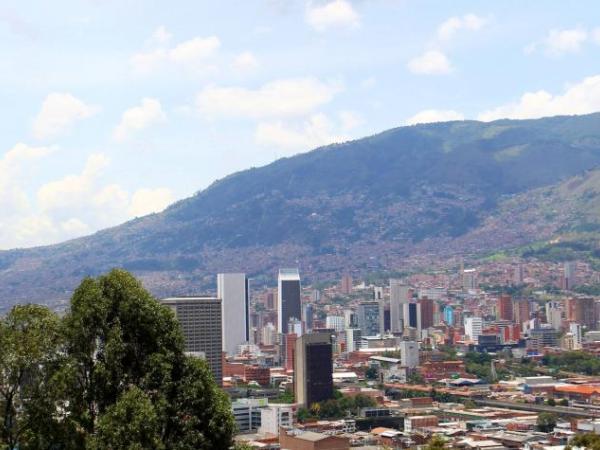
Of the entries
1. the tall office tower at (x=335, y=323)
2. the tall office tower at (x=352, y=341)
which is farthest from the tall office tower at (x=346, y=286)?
the tall office tower at (x=352, y=341)

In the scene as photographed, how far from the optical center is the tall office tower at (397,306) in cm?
13700

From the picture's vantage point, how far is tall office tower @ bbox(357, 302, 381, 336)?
459ft

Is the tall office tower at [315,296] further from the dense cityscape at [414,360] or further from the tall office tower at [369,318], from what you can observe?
the tall office tower at [369,318]

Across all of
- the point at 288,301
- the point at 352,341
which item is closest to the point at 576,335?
the point at 352,341

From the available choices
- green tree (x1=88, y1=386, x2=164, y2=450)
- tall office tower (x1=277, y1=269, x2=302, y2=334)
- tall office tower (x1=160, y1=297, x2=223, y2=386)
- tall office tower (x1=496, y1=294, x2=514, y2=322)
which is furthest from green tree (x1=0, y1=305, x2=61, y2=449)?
tall office tower (x1=496, y1=294, x2=514, y2=322)

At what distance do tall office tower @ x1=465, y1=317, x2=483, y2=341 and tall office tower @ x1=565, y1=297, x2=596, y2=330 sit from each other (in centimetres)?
1105

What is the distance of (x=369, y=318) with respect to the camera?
142625 mm

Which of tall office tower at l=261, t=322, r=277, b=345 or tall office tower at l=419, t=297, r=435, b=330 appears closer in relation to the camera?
tall office tower at l=261, t=322, r=277, b=345

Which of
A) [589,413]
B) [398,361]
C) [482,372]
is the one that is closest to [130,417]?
[589,413]

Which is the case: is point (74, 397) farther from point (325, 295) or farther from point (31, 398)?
point (325, 295)

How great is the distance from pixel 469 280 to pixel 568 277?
17109 millimetres

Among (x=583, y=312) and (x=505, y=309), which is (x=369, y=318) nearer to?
(x=505, y=309)

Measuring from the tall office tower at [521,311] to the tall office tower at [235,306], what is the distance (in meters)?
34.0

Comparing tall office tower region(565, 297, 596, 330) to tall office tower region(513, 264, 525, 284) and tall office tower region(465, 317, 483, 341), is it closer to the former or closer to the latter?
tall office tower region(465, 317, 483, 341)
